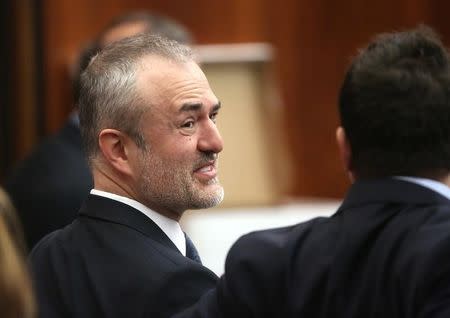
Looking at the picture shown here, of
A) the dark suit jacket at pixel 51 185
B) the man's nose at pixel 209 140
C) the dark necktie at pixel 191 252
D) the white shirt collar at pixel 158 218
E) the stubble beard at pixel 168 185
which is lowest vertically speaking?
the dark suit jacket at pixel 51 185

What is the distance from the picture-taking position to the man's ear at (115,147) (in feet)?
7.80

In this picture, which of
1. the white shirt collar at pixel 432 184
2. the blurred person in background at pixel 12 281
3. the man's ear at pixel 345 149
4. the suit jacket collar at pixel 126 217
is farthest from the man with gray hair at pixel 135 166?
the blurred person in background at pixel 12 281

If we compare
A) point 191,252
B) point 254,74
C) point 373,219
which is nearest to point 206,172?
point 191,252

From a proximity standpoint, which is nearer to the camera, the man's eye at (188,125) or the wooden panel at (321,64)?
the man's eye at (188,125)

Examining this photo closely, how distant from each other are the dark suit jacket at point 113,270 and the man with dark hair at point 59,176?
1.07 meters

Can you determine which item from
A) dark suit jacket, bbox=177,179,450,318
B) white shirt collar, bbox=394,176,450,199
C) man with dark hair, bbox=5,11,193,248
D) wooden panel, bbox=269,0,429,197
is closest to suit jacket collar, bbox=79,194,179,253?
dark suit jacket, bbox=177,179,450,318

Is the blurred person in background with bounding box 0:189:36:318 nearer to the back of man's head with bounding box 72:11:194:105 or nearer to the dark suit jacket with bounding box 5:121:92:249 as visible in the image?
the dark suit jacket with bounding box 5:121:92:249

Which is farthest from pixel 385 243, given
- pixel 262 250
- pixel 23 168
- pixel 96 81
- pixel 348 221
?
pixel 23 168

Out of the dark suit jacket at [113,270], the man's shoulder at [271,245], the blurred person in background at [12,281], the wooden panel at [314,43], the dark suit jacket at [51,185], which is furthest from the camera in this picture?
the wooden panel at [314,43]

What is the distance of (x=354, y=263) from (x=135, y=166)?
0.58 meters

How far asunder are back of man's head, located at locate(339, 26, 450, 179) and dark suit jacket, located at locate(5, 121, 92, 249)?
154cm

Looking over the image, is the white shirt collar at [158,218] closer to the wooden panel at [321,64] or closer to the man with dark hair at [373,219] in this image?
the man with dark hair at [373,219]

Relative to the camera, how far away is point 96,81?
2.40 meters

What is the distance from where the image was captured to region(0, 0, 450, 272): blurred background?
5148 mm
